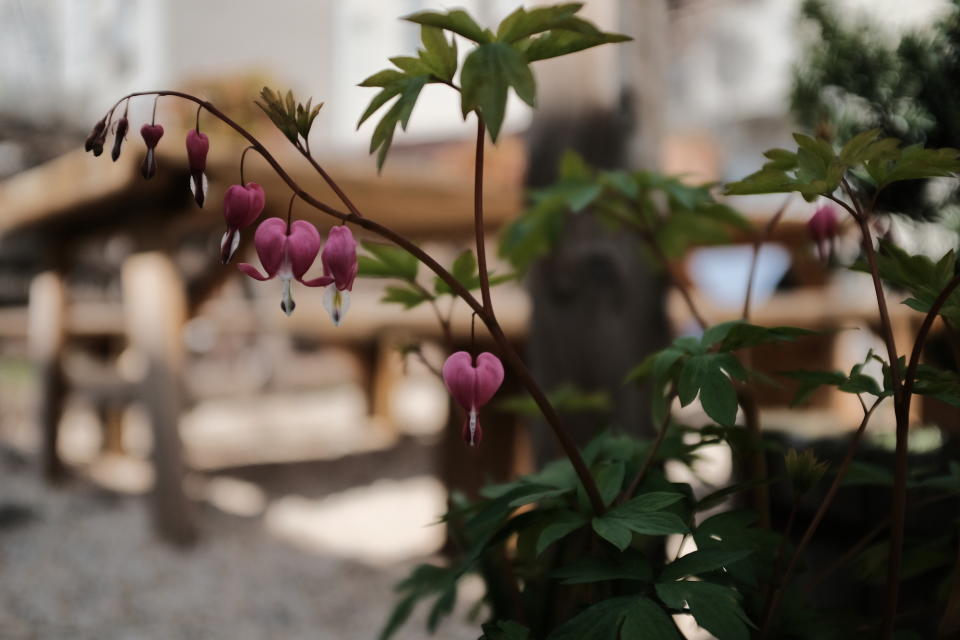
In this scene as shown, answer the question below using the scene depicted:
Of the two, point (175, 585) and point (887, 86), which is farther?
point (175, 585)

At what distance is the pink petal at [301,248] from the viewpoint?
0.52m

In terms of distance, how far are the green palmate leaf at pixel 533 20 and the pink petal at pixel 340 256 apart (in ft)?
0.58

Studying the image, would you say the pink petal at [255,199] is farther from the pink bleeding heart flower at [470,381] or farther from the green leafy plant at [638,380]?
the pink bleeding heart flower at [470,381]

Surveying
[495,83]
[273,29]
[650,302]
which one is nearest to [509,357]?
[495,83]

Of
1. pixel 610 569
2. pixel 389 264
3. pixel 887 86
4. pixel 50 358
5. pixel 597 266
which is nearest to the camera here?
pixel 610 569

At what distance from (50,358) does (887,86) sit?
351 cm

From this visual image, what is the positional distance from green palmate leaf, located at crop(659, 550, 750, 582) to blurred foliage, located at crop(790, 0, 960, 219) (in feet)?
2.07

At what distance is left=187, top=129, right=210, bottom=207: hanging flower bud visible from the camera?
518 mm

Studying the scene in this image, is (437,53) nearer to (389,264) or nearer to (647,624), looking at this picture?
(389,264)

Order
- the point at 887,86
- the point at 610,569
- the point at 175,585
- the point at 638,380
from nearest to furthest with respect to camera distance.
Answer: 1. the point at 610,569
2. the point at 638,380
3. the point at 887,86
4. the point at 175,585

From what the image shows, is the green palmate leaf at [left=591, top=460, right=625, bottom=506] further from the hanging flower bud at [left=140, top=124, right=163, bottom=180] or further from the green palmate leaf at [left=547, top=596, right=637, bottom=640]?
the hanging flower bud at [left=140, top=124, right=163, bottom=180]

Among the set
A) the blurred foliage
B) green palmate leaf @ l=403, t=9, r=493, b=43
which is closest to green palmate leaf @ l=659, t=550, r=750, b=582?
green palmate leaf @ l=403, t=9, r=493, b=43

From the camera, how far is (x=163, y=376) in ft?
8.16

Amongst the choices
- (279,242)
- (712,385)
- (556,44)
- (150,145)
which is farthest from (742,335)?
(150,145)
